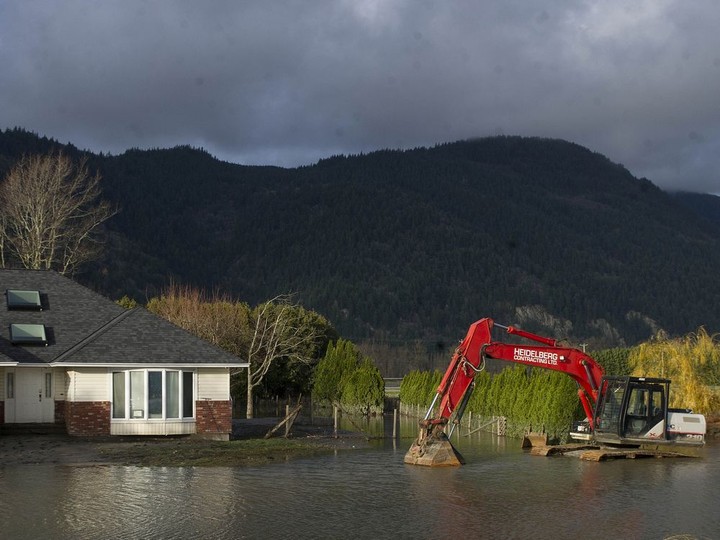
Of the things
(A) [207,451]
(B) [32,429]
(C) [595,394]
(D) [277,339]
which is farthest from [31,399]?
(D) [277,339]

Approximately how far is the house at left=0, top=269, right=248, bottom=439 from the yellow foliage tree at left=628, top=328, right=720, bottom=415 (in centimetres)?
2092

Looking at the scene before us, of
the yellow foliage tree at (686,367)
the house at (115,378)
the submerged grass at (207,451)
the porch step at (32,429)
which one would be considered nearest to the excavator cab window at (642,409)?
the submerged grass at (207,451)

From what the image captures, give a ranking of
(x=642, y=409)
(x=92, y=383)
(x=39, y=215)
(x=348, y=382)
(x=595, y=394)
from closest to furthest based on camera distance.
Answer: (x=642, y=409) → (x=92, y=383) → (x=595, y=394) → (x=348, y=382) → (x=39, y=215)

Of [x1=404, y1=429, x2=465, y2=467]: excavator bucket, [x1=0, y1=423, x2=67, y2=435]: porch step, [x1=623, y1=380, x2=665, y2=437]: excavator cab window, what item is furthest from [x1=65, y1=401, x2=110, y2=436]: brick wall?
[x1=623, y1=380, x2=665, y2=437]: excavator cab window

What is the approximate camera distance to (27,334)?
1377 inches

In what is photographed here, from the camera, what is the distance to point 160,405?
33312mm

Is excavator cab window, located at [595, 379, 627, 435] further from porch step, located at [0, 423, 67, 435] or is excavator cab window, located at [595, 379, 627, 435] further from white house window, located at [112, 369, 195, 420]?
porch step, located at [0, 423, 67, 435]

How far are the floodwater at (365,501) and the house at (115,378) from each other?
18.5ft

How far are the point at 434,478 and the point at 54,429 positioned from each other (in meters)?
15.0

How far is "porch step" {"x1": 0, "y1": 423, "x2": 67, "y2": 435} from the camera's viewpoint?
111ft

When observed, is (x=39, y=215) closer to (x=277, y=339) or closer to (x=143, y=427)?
(x=277, y=339)

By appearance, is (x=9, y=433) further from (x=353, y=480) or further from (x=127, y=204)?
(x=127, y=204)

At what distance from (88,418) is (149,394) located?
2.19 meters

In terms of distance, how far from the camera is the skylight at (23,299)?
3684 cm
